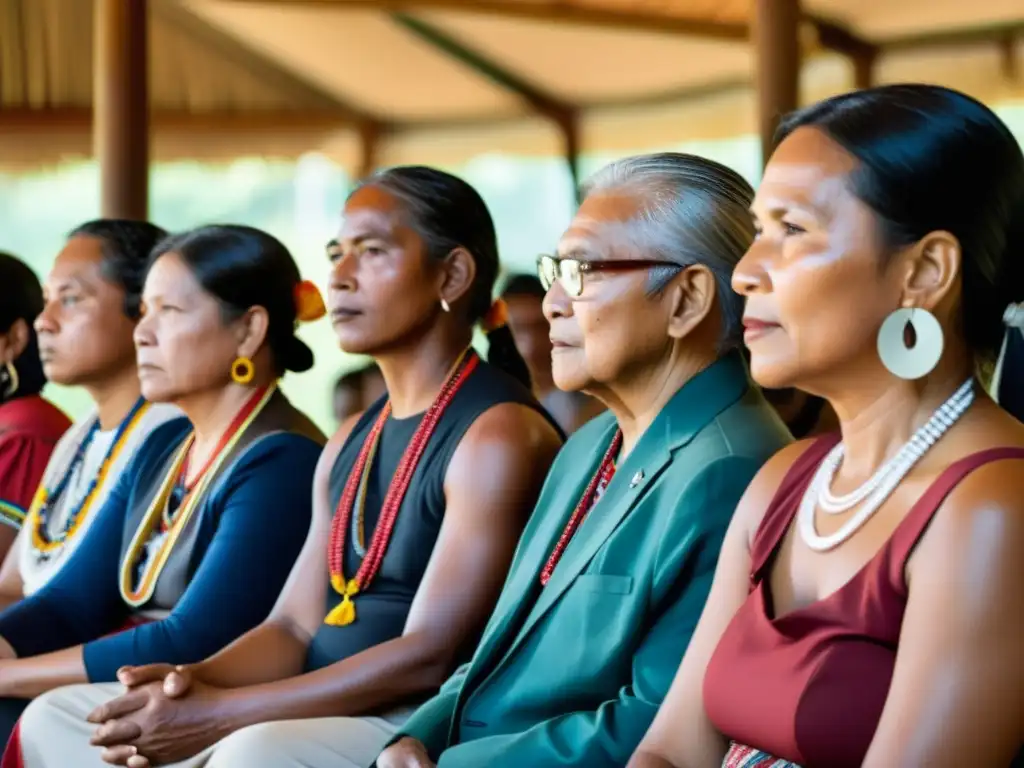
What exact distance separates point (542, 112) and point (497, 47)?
758 millimetres

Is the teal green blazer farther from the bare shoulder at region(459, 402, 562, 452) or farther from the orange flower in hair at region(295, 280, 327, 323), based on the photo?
the orange flower in hair at region(295, 280, 327, 323)

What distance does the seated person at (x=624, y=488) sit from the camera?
1948mm

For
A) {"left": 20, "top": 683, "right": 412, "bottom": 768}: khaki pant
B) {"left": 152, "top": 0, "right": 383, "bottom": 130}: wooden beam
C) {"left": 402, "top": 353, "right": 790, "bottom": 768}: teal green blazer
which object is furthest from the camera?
{"left": 152, "top": 0, "right": 383, "bottom": 130}: wooden beam

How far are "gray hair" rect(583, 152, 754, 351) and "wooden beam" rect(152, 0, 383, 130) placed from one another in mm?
7140

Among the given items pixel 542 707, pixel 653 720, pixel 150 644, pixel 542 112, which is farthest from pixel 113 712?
pixel 542 112

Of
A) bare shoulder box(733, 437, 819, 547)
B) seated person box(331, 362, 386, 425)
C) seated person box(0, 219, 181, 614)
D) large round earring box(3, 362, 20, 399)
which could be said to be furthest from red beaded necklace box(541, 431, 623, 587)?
seated person box(331, 362, 386, 425)

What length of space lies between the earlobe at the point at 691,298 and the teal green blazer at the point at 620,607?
0.07 meters

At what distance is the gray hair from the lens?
2125 mm

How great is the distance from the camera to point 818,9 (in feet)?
25.6

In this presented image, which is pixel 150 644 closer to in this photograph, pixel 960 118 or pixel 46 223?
pixel 960 118

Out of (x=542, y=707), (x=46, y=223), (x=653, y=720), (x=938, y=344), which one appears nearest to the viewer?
(x=938, y=344)

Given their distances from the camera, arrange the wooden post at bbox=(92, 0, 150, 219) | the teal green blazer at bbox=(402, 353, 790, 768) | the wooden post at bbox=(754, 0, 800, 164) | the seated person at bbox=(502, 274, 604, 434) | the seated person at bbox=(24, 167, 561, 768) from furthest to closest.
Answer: the wooden post at bbox=(92, 0, 150, 219) < the wooden post at bbox=(754, 0, 800, 164) < the seated person at bbox=(502, 274, 604, 434) < the seated person at bbox=(24, 167, 561, 768) < the teal green blazer at bbox=(402, 353, 790, 768)

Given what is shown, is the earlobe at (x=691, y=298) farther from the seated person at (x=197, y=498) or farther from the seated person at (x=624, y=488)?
the seated person at (x=197, y=498)

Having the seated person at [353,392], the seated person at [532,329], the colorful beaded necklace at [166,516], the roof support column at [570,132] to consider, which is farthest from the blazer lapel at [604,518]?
the roof support column at [570,132]
